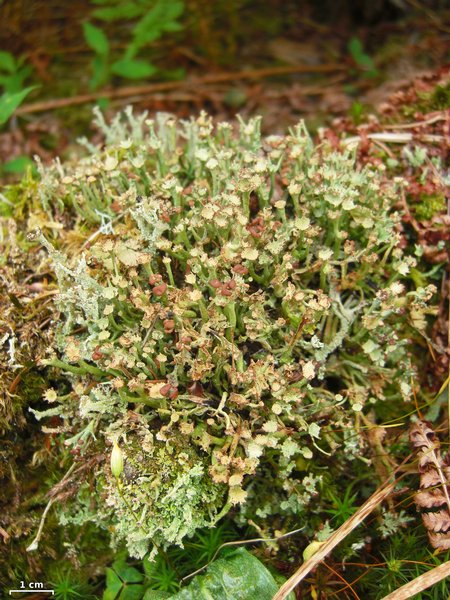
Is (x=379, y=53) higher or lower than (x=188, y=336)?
higher

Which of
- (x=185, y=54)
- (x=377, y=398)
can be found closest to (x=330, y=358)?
(x=377, y=398)

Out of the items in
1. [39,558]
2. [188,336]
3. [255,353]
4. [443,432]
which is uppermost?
[188,336]

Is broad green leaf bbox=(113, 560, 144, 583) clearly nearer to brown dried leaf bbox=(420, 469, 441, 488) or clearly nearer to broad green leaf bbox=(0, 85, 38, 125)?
brown dried leaf bbox=(420, 469, 441, 488)

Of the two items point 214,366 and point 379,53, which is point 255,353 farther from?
point 379,53

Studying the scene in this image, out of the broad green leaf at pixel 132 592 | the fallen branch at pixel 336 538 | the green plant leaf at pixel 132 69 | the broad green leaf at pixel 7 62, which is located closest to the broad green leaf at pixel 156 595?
the broad green leaf at pixel 132 592

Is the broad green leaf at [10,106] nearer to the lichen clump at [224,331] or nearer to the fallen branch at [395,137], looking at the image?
the lichen clump at [224,331]

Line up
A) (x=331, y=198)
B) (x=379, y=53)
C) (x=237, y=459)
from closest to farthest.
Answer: (x=237, y=459) < (x=331, y=198) < (x=379, y=53)

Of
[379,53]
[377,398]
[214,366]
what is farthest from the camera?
[379,53]

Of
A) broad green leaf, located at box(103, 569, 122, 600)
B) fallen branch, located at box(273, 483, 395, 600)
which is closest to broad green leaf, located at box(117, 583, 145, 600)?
broad green leaf, located at box(103, 569, 122, 600)
